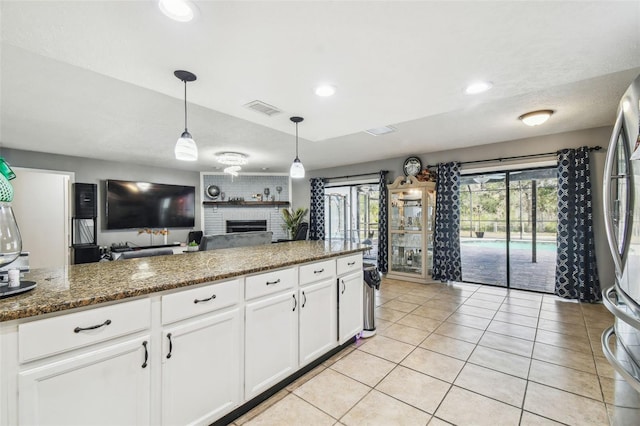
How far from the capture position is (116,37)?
59.2 inches

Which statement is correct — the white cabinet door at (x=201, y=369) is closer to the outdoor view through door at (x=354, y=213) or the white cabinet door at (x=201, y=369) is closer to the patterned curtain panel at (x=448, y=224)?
the patterned curtain panel at (x=448, y=224)

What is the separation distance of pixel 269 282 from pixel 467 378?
5.49 ft

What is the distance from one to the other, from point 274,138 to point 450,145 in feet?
9.36

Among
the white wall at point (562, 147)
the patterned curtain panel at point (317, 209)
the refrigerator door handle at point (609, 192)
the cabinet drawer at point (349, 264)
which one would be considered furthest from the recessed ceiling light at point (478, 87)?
the patterned curtain panel at point (317, 209)

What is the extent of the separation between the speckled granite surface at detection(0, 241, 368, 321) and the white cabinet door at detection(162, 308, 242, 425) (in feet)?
0.77

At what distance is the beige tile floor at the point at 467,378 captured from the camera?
1707 mm

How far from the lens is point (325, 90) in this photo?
84.4 inches

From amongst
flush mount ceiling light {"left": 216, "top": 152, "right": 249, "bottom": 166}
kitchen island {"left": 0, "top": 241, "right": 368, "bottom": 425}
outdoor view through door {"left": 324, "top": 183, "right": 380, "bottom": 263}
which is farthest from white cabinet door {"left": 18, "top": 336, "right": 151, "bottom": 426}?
outdoor view through door {"left": 324, "top": 183, "right": 380, "bottom": 263}

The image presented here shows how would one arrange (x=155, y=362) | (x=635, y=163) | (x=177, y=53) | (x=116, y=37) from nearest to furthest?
(x=635, y=163), (x=155, y=362), (x=116, y=37), (x=177, y=53)

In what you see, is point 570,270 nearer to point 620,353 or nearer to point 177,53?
point 620,353

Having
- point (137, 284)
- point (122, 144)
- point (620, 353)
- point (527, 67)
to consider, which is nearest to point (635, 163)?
point (620, 353)

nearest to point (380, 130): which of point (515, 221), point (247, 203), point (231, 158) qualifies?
point (231, 158)

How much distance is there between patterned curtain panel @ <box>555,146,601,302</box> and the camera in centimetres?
372

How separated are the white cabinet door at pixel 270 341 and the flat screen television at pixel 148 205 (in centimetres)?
544
